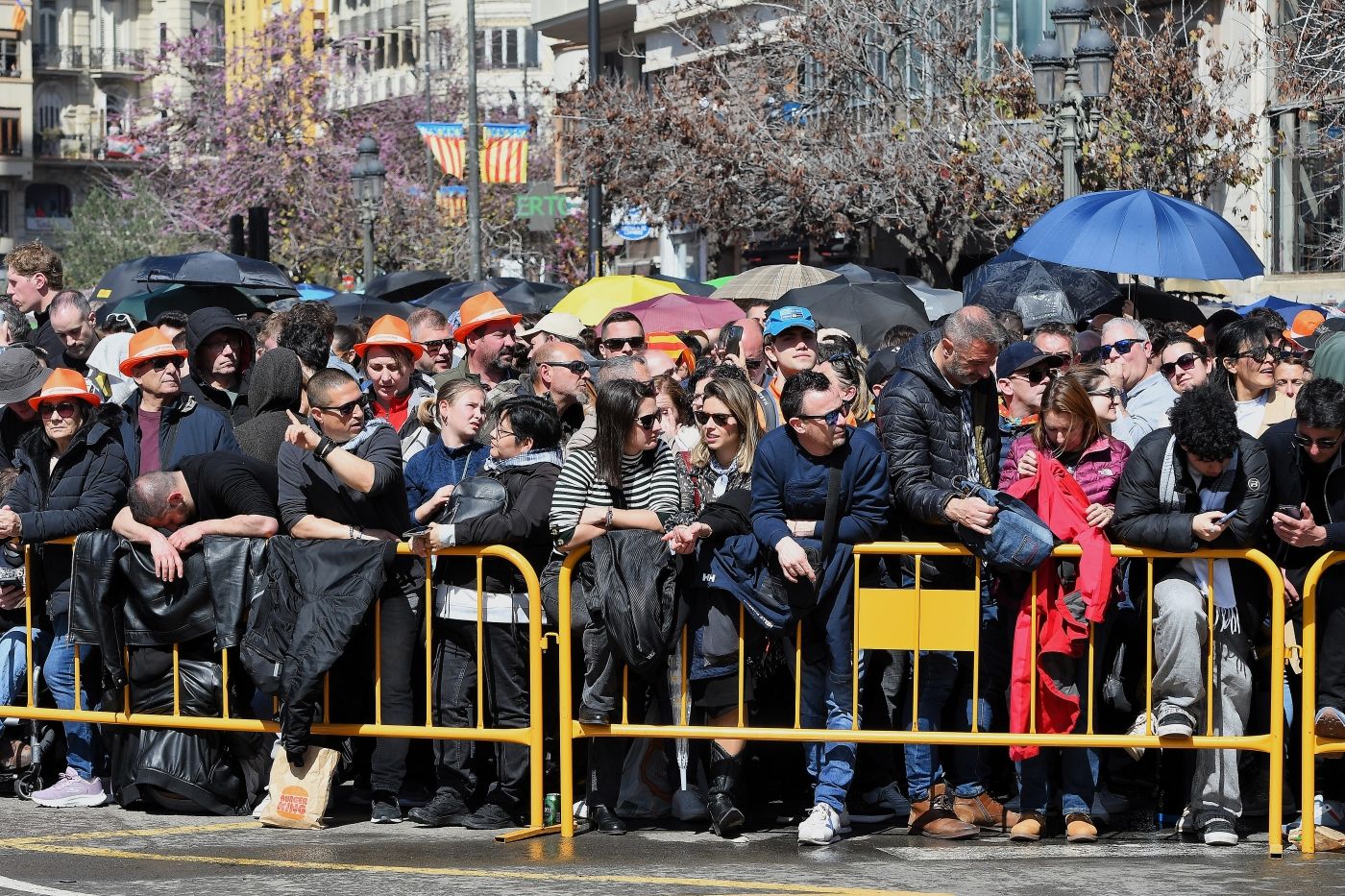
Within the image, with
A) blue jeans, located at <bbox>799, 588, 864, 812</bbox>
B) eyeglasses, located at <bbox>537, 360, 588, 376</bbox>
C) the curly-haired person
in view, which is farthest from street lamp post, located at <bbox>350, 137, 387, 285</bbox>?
the curly-haired person

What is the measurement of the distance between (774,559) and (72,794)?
10.7 feet

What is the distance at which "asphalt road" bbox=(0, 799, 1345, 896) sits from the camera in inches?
292

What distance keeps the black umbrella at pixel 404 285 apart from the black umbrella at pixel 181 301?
3082 millimetres

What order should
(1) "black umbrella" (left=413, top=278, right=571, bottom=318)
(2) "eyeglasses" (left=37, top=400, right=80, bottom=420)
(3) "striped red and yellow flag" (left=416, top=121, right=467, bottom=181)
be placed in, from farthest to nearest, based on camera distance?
(3) "striped red and yellow flag" (left=416, top=121, right=467, bottom=181), (1) "black umbrella" (left=413, top=278, right=571, bottom=318), (2) "eyeglasses" (left=37, top=400, right=80, bottom=420)

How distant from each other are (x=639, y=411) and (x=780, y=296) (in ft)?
28.9

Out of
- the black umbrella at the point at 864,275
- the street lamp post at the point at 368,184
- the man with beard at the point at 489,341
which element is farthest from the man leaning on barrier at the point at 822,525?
the street lamp post at the point at 368,184

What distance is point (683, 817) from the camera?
845 centimetres

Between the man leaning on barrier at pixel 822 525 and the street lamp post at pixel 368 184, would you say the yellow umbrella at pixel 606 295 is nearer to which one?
the man leaning on barrier at pixel 822 525

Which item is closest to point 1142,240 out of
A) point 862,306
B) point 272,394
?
point 862,306

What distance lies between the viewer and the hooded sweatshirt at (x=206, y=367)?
10.3 meters

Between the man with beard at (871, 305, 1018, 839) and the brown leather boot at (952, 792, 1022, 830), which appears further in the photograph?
the brown leather boot at (952, 792, 1022, 830)

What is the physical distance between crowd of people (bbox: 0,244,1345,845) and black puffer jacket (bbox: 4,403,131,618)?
0.01m

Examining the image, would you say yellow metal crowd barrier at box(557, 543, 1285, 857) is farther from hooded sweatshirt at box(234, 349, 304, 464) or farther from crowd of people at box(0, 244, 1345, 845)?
hooded sweatshirt at box(234, 349, 304, 464)

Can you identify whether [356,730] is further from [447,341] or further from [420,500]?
[447,341]
